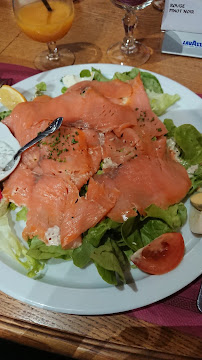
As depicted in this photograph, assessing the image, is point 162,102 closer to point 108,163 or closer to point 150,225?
point 108,163

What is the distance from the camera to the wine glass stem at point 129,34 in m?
1.99

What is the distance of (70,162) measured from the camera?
1.36 metres

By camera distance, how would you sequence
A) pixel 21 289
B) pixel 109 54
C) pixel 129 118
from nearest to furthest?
pixel 21 289, pixel 129 118, pixel 109 54

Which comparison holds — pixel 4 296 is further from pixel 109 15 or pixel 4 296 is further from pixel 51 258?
pixel 109 15

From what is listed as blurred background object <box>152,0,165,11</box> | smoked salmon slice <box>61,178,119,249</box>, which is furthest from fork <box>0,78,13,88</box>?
blurred background object <box>152,0,165,11</box>

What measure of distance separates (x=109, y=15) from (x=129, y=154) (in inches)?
53.4

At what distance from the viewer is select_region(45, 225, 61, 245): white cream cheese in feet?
4.10

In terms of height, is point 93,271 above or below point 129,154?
below

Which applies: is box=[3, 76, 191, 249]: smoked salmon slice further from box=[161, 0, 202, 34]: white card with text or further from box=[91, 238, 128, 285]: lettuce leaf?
box=[161, 0, 202, 34]: white card with text

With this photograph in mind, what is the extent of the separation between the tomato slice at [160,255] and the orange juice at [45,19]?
1.28 metres

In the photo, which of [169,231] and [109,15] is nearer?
[169,231]

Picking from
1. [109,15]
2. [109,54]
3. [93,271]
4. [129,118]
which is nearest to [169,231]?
[93,271]

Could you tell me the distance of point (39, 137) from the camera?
56.3 inches

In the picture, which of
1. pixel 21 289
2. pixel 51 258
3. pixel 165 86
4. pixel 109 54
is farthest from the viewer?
pixel 109 54
